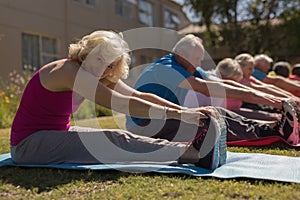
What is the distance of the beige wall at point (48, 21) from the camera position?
426 inches

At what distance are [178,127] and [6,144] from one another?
231cm

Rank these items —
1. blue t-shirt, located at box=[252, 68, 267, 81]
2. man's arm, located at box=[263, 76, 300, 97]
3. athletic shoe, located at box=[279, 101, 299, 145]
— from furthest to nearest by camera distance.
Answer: blue t-shirt, located at box=[252, 68, 267, 81] < man's arm, located at box=[263, 76, 300, 97] < athletic shoe, located at box=[279, 101, 299, 145]

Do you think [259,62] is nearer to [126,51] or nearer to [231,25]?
[126,51]

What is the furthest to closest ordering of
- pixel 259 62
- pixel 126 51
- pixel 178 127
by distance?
pixel 259 62 → pixel 178 127 → pixel 126 51

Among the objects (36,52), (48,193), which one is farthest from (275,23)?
(48,193)

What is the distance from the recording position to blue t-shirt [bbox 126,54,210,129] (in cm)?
450

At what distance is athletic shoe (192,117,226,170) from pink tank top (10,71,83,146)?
1039mm

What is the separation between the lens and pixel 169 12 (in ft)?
72.4

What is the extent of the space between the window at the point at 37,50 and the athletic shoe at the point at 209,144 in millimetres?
8479

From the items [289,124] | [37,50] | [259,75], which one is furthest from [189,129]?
[37,50]

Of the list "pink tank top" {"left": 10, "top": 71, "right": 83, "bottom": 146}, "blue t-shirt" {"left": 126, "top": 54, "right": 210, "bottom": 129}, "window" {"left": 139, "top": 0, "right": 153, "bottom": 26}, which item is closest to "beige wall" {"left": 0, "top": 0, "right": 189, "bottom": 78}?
"window" {"left": 139, "top": 0, "right": 153, "bottom": 26}

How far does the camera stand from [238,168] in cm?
342

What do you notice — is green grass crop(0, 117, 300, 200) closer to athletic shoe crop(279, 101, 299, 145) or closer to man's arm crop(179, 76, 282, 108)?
man's arm crop(179, 76, 282, 108)

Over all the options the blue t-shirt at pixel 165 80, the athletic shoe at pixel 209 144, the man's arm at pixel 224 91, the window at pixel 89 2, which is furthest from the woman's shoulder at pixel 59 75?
the window at pixel 89 2
